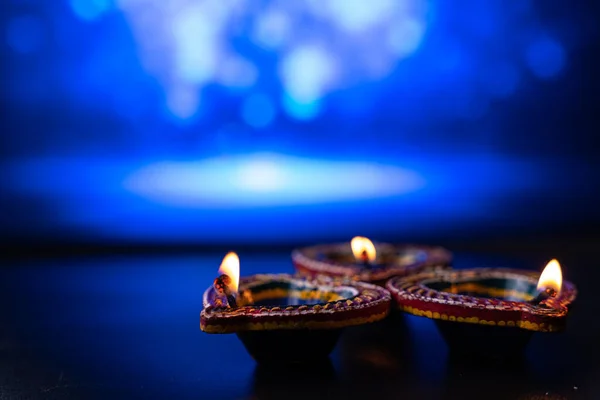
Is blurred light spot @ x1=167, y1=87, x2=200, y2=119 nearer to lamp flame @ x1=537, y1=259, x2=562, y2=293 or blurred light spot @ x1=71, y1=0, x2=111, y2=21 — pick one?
blurred light spot @ x1=71, y1=0, x2=111, y2=21

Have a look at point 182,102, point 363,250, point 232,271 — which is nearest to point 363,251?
point 363,250

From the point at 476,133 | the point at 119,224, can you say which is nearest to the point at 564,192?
the point at 476,133

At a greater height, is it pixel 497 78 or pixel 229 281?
pixel 497 78

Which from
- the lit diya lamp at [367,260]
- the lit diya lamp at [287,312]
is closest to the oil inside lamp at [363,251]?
the lit diya lamp at [367,260]

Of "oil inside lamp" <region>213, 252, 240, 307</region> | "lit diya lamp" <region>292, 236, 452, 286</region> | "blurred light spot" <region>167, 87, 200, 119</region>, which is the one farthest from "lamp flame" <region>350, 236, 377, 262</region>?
"blurred light spot" <region>167, 87, 200, 119</region>

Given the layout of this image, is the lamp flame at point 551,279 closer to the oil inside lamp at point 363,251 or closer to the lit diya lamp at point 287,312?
the lit diya lamp at point 287,312

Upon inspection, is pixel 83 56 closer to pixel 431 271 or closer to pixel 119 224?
pixel 119 224

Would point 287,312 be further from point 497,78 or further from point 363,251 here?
point 497,78
